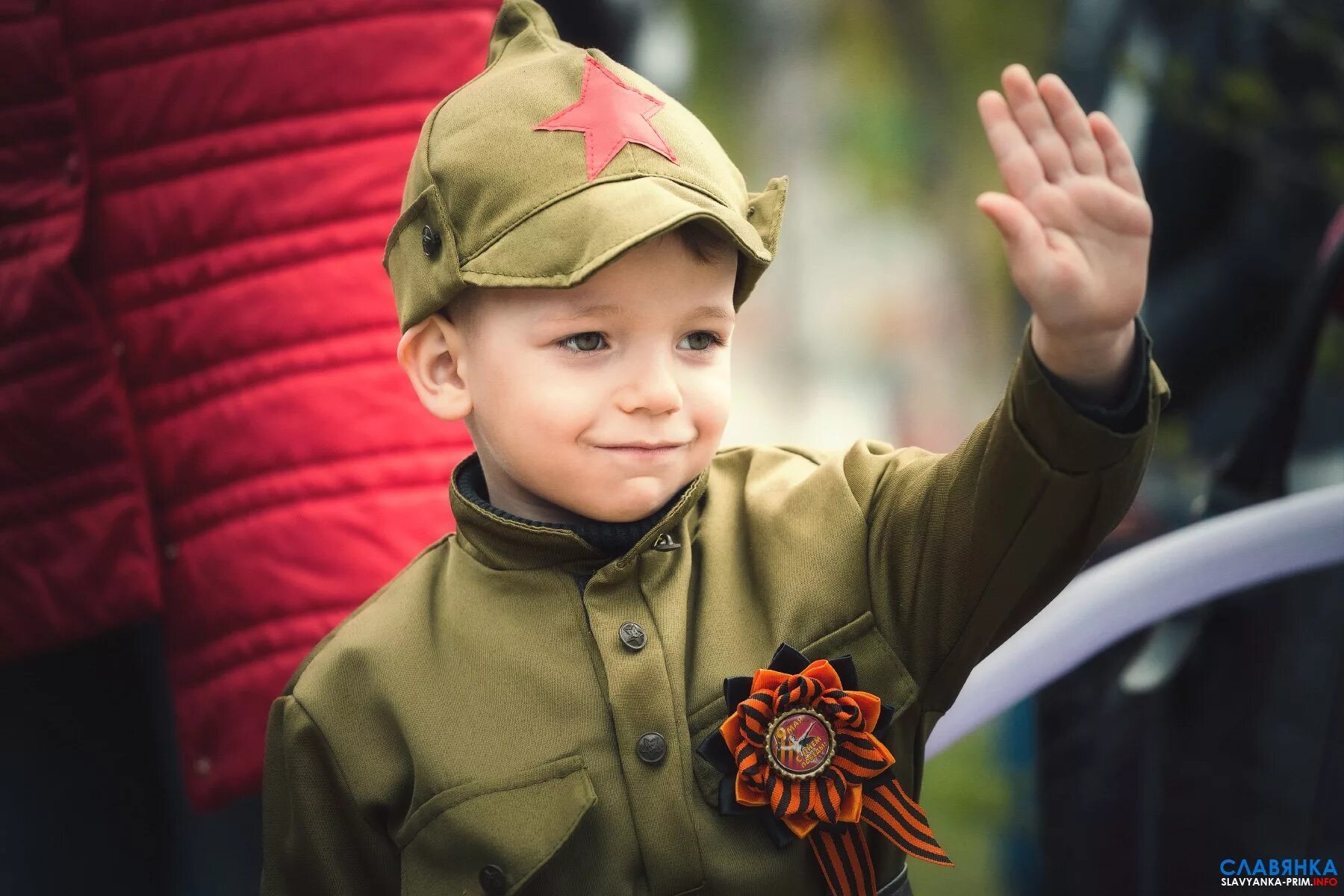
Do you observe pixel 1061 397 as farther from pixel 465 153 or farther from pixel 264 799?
pixel 264 799

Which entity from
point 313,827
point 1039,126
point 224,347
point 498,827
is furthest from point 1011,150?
point 224,347

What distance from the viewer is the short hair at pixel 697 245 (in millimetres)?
979

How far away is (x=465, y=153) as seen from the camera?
1.01 m

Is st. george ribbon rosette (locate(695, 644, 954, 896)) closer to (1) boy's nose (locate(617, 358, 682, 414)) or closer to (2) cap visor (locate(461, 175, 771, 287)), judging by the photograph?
(1) boy's nose (locate(617, 358, 682, 414))

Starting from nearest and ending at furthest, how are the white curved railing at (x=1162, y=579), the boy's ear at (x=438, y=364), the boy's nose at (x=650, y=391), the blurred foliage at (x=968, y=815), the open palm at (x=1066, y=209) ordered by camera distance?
the open palm at (x=1066, y=209)
the boy's nose at (x=650, y=391)
the boy's ear at (x=438, y=364)
the white curved railing at (x=1162, y=579)
the blurred foliage at (x=968, y=815)

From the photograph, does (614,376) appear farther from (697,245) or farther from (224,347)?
(224,347)

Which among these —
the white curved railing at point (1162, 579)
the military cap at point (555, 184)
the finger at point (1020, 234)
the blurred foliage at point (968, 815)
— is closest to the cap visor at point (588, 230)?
the military cap at point (555, 184)

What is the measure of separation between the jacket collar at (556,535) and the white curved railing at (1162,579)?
0.40 meters

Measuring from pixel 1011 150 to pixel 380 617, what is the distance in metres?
0.65

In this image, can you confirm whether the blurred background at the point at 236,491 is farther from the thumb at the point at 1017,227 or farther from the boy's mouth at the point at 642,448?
the thumb at the point at 1017,227

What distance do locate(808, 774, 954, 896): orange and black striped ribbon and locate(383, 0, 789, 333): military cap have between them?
45 centimetres

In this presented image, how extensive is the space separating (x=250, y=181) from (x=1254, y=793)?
A: 1.36 meters

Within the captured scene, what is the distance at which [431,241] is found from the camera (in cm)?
103

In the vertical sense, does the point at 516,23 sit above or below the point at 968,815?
above
